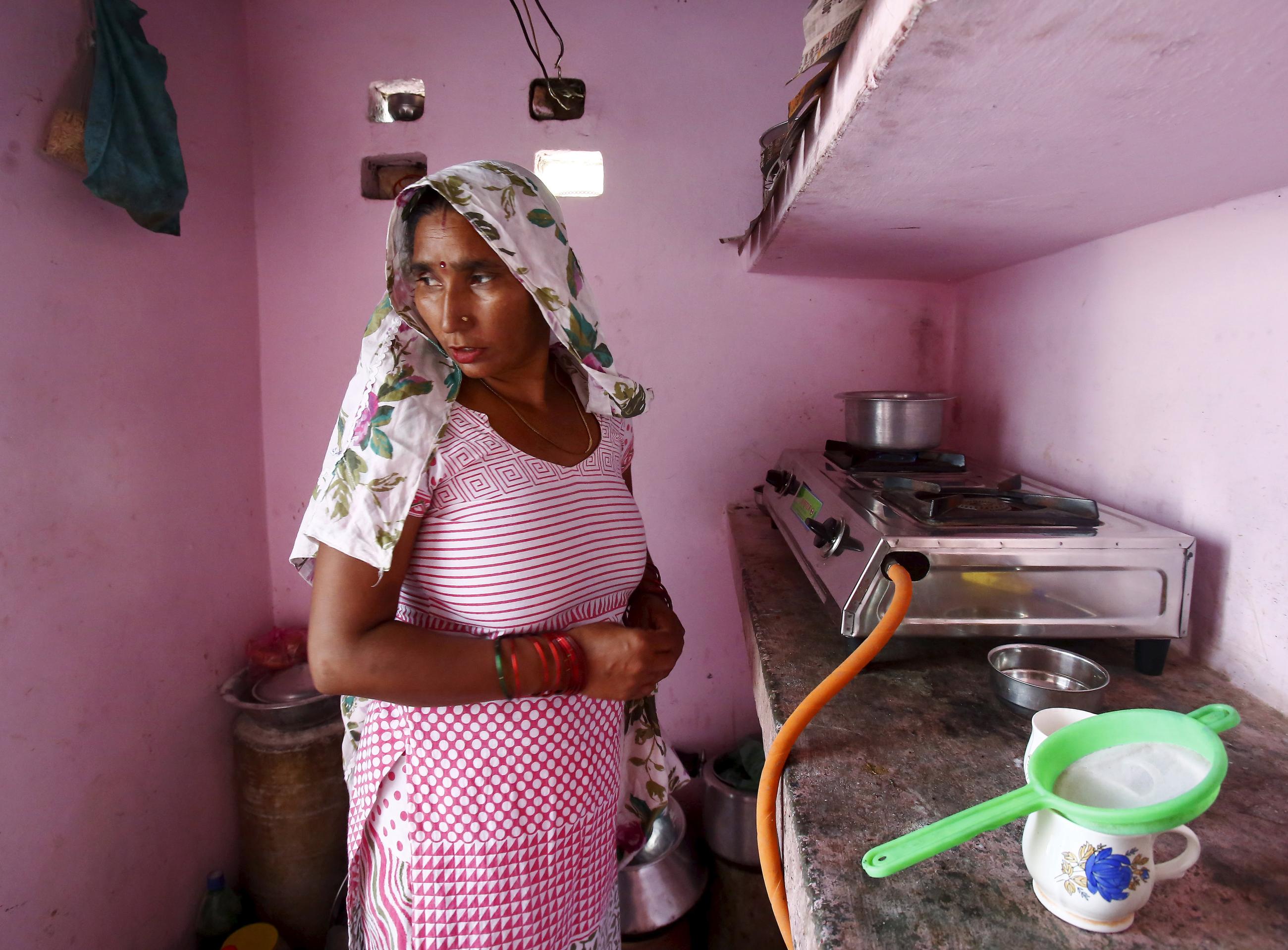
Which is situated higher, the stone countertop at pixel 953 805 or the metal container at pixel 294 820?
the stone countertop at pixel 953 805

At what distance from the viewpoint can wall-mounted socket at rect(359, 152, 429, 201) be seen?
183 cm

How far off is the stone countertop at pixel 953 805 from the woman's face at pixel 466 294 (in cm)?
62

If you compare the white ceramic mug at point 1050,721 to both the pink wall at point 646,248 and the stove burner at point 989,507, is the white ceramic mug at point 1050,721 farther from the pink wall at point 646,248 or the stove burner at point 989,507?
the pink wall at point 646,248

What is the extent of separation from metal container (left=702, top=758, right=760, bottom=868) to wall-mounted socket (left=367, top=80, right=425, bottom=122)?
203 cm

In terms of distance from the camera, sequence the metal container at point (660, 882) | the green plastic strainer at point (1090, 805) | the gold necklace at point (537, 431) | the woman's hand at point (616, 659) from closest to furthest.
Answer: the green plastic strainer at point (1090, 805)
the woman's hand at point (616, 659)
the gold necklace at point (537, 431)
the metal container at point (660, 882)

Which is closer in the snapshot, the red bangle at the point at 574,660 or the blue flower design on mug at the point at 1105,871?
the blue flower design on mug at the point at 1105,871

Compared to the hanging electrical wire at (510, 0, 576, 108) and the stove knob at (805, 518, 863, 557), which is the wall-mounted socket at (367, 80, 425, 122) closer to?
the hanging electrical wire at (510, 0, 576, 108)

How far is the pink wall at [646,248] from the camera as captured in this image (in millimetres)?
1775

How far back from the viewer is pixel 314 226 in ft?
6.10

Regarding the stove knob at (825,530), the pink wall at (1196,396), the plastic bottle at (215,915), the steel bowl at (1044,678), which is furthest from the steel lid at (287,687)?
the pink wall at (1196,396)

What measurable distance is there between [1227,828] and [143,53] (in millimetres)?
2157

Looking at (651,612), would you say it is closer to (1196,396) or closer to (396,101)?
(1196,396)

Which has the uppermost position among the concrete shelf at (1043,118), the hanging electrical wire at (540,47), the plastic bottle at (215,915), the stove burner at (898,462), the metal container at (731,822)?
the hanging electrical wire at (540,47)

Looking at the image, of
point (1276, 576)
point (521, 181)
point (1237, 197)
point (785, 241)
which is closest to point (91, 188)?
point (521, 181)
